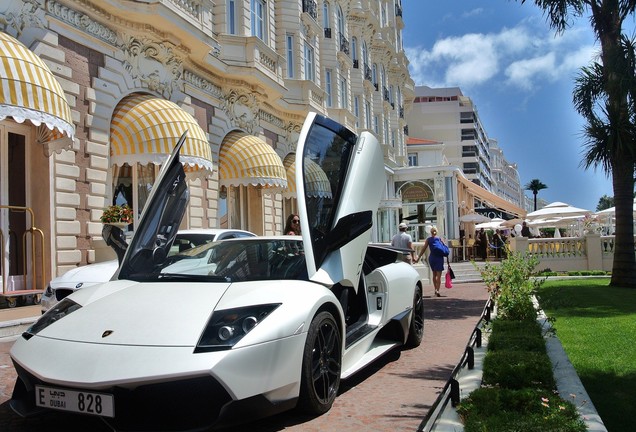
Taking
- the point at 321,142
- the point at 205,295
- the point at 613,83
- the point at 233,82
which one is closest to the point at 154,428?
the point at 205,295

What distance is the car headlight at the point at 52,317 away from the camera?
4164 mm

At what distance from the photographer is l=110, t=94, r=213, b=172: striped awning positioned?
42.7ft

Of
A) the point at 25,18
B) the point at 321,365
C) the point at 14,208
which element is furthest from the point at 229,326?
the point at 25,18

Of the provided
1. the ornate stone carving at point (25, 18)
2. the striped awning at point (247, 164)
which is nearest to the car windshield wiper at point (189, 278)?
the ornate stone carving at point (25, 18)

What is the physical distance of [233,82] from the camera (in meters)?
18.7

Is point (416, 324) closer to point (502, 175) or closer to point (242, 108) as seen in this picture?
point (242, 108)

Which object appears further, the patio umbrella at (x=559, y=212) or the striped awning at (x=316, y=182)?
the patio umbrella at (x=559, y=212)

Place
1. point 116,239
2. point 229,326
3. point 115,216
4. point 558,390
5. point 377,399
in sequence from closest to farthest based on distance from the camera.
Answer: point 229,326 → point 558,390 → point 377,399 → point 116,239 → point 115,216

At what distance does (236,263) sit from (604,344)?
14.2 feet

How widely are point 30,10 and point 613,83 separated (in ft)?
40.3

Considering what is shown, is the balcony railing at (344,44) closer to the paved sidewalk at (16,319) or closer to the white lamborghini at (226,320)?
the paved sidewalk at (16,319)

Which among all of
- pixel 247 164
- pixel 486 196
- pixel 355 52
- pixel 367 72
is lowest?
pixel 247 164

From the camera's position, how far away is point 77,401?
3475mm

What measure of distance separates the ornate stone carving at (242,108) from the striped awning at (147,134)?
5100mm
